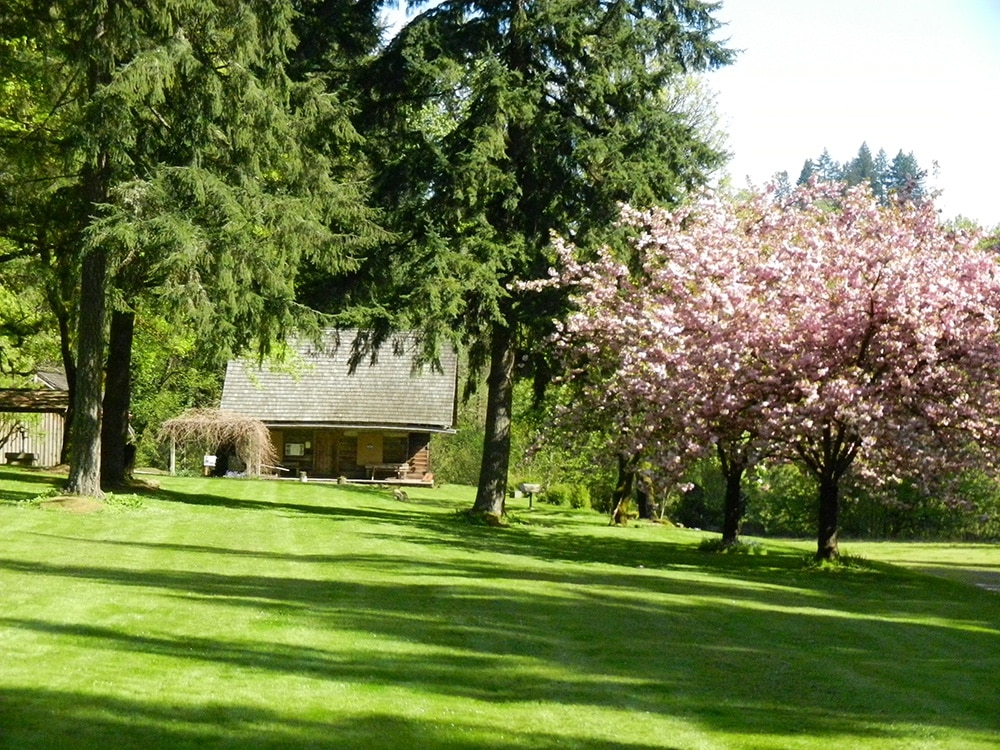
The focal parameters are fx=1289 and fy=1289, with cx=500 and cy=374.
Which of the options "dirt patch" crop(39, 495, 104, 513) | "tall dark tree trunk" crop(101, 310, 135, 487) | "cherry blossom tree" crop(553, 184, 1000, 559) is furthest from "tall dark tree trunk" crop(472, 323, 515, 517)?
"dirt patch" crop(39, 495, 104, 513)

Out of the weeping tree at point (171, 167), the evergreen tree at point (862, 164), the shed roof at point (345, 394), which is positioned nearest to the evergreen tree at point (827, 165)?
the evergreen tree at point (862, 164)

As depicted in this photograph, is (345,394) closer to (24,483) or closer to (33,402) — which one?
(33,402)

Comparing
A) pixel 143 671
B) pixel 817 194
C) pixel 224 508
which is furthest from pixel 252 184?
pixel 143 671

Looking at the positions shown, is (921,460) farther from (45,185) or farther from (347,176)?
(45,185)

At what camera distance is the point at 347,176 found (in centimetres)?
2816

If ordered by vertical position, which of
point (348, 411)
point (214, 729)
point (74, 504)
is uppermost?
point (348, 411)

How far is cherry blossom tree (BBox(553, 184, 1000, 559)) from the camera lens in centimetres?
1834

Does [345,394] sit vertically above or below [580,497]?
above

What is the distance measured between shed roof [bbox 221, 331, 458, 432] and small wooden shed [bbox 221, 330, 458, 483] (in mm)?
38

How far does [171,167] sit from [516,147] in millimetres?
8548

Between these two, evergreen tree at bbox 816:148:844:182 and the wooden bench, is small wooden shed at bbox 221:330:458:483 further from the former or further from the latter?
evergreen tree at bbox 816:148:844:182

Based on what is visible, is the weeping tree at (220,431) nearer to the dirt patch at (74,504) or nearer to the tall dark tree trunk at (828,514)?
the dirt patch at (74,504)

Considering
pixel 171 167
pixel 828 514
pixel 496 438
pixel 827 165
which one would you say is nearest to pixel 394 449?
pixel 496 438

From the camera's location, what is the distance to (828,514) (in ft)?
69.2
